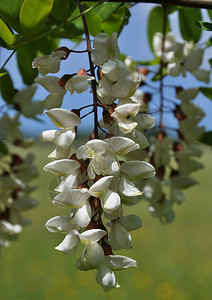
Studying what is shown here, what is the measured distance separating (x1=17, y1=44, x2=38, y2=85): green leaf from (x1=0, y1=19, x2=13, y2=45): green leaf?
0.26 m

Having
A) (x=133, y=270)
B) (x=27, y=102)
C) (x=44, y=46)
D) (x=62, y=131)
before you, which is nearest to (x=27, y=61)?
(x=44, y=46)

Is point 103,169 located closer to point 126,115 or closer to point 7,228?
point 126,115

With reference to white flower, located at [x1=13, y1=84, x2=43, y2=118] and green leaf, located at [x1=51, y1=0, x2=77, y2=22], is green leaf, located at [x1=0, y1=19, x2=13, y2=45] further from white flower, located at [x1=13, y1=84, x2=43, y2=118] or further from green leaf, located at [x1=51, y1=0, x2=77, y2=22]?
white flower, located at [x1=13, y1=84, x2=43, y2=118]

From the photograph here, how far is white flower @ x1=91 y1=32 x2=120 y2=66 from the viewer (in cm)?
42

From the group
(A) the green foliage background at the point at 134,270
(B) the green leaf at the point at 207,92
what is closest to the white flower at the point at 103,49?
(B) the green leaf at the point at 207,92

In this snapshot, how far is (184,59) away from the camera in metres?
0.86

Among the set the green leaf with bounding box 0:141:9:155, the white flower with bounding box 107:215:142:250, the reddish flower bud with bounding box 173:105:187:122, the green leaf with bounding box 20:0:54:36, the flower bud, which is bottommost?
the green leaf with bounding box 0:141:9:155

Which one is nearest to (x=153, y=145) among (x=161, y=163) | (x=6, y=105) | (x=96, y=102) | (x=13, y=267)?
(x=161, y=163)

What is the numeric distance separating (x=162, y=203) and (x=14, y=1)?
589mm

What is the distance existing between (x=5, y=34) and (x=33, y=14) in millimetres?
47

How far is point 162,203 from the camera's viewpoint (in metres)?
0.92

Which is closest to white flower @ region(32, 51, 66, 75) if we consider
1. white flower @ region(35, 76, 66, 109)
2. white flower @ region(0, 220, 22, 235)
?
white flower @ region(35, 76, 66, 109)

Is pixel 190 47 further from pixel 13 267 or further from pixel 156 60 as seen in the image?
pixel 13 267

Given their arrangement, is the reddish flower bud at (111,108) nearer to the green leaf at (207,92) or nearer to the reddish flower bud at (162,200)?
the green leaf at (207,92)
